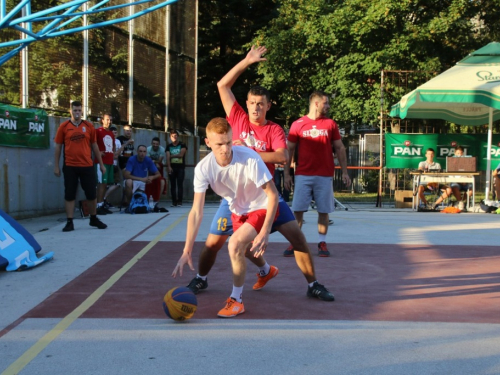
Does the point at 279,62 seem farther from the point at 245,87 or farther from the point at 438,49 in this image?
the point at 438,49

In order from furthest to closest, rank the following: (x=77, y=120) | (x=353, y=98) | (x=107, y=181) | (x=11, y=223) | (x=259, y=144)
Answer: (x=353, y=98) → (x=107, y=181) → (x=77, y=120) → (x=11, y=223) → (x=259, y=144)

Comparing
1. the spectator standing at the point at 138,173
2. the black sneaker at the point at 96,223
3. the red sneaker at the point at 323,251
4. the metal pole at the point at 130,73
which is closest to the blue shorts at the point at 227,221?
the red sneaker at the point at 323,251

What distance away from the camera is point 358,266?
7.78 meters

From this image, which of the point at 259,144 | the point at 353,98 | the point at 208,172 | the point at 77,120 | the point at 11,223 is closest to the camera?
the point at 208,172

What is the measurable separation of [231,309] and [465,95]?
1195cm

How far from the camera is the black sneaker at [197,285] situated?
20.2 ft

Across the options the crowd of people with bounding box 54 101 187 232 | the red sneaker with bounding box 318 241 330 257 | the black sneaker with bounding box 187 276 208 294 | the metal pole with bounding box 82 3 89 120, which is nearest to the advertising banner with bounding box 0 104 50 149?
the crowd of people with bounding box 54 101 187 232

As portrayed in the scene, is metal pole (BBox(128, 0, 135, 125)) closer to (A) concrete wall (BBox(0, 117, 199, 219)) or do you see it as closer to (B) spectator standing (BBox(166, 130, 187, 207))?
(B) spectator standing (BBox(166, 130, 187, 207))

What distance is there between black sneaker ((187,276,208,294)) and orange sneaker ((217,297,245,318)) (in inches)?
33.4

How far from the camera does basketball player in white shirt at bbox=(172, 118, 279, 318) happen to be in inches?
202

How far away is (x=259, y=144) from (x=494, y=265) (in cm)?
340

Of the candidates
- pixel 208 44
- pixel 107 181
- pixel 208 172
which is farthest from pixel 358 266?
pixel 208 44

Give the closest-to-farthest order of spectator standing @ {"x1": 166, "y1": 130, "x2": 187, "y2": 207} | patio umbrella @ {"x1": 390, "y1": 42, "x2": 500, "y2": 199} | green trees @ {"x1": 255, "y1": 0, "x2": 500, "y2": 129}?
patio umbrella @ {"x1": 390, "y1": 42, "x2": 500, "y2": 199} → spectator standing @ {"x1": 166, "y1": 130, "x2": 187, "y2": 207} → green trees @ {"x1": 255, "y1": 0, "x2": 500, "y2": 129}

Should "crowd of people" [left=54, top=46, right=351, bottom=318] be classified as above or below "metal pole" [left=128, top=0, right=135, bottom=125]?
below
